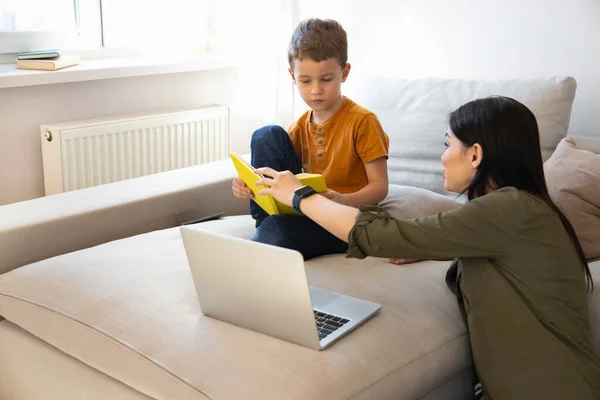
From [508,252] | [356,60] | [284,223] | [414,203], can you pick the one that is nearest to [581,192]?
[414,203]

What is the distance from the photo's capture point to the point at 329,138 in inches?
85.5

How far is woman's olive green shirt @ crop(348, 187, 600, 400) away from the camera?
1540 millimetres

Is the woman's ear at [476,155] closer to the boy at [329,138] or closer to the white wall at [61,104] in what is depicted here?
the boy at [329,138]

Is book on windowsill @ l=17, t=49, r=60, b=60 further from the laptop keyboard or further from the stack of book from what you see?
the laptop keyboard

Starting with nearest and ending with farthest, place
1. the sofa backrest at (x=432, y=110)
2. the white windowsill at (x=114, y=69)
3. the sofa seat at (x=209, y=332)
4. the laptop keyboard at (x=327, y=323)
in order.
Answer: the sofa seat at (x=209, y=332) → the laptop keyboard at (x=327, y=323) → the sofa backrest at (x=432, y=110) → the white windowsill at (x=114, y=69)

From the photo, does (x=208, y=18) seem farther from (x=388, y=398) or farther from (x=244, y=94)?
(x=388, y=398)

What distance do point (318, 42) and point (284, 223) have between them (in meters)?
0.49

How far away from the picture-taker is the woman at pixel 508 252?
154cm

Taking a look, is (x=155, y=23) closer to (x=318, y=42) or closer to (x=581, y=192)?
(x=318, y=42)

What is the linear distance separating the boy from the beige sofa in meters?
0.12

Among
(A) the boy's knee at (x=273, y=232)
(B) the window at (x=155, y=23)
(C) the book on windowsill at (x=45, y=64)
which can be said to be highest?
(B) the window at (x=155, y=23)

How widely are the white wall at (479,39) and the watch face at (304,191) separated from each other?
1143 mm

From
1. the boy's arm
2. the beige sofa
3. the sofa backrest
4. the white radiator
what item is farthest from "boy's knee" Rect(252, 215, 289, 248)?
A: the white radiator

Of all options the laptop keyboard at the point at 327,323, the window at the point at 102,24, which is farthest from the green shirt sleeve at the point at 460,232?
the window at the point at 102,24
